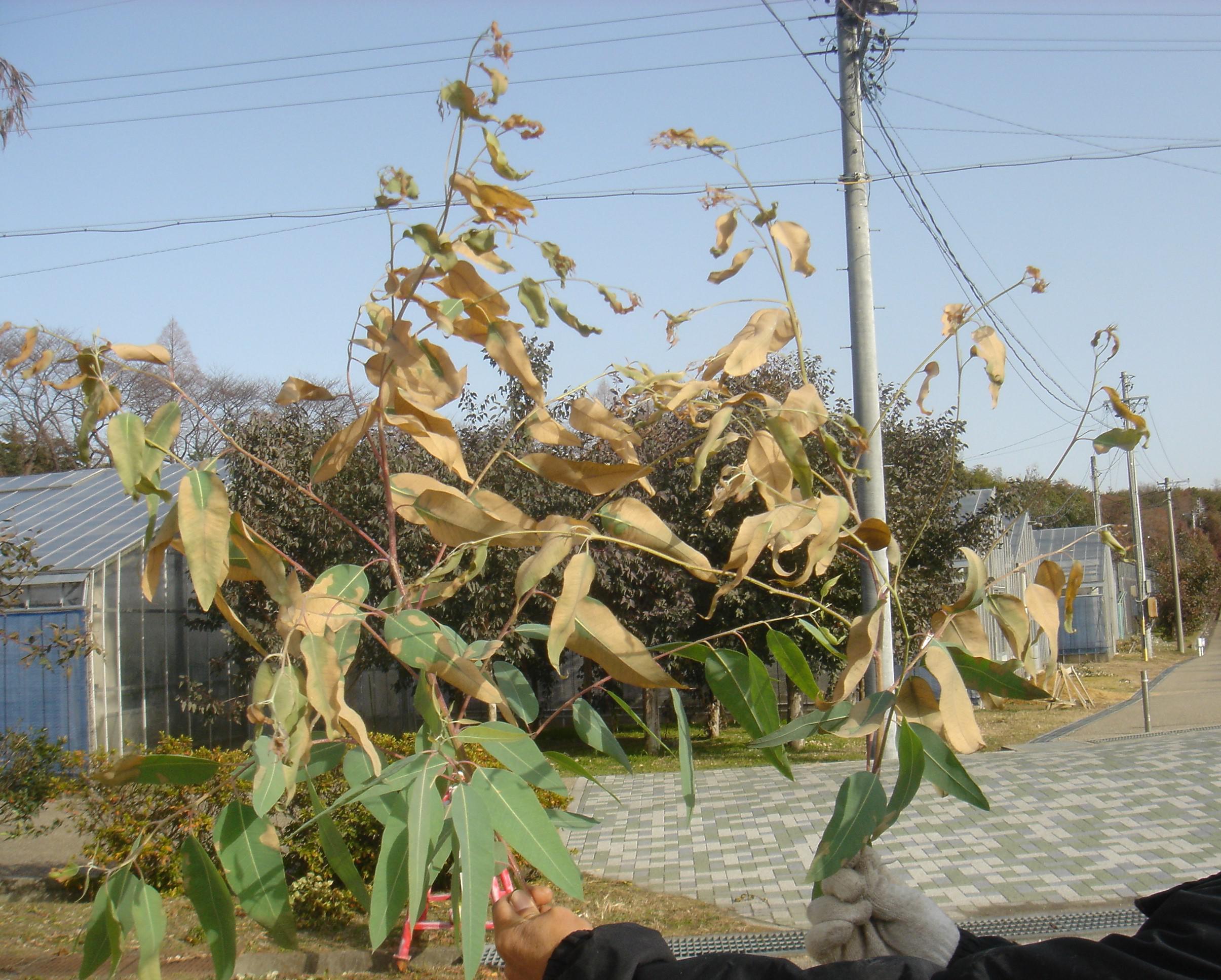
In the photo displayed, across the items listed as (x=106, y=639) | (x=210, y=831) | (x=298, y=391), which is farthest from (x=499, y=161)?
(x=106, y=639)

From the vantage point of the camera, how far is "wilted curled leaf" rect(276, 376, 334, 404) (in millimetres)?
1322

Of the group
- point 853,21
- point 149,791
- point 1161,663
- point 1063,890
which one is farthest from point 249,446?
point 1161,663

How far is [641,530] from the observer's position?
1182mm

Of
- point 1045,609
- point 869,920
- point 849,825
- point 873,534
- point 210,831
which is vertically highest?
point 873,534

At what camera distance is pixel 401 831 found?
1127 mm

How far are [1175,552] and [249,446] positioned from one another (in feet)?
113

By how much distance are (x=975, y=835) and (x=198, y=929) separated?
597 centimetres

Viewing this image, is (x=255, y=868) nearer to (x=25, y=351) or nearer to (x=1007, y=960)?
(x=25, y=351)

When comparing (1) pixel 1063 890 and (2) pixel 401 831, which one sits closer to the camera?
(2) pixel 401 831

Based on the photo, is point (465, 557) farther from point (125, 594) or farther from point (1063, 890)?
point (125, 594)

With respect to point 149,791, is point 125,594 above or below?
above

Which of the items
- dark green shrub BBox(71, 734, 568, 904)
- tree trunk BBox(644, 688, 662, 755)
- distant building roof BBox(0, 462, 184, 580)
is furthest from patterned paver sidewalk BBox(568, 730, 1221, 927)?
distant building roof BBox(0, 462, 184, 580)

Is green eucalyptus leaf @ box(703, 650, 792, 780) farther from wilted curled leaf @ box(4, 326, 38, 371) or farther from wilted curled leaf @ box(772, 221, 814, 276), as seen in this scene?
wilted curled leaf @ box(4, 326, 38, 371)

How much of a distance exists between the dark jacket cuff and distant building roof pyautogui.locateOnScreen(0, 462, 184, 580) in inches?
460
